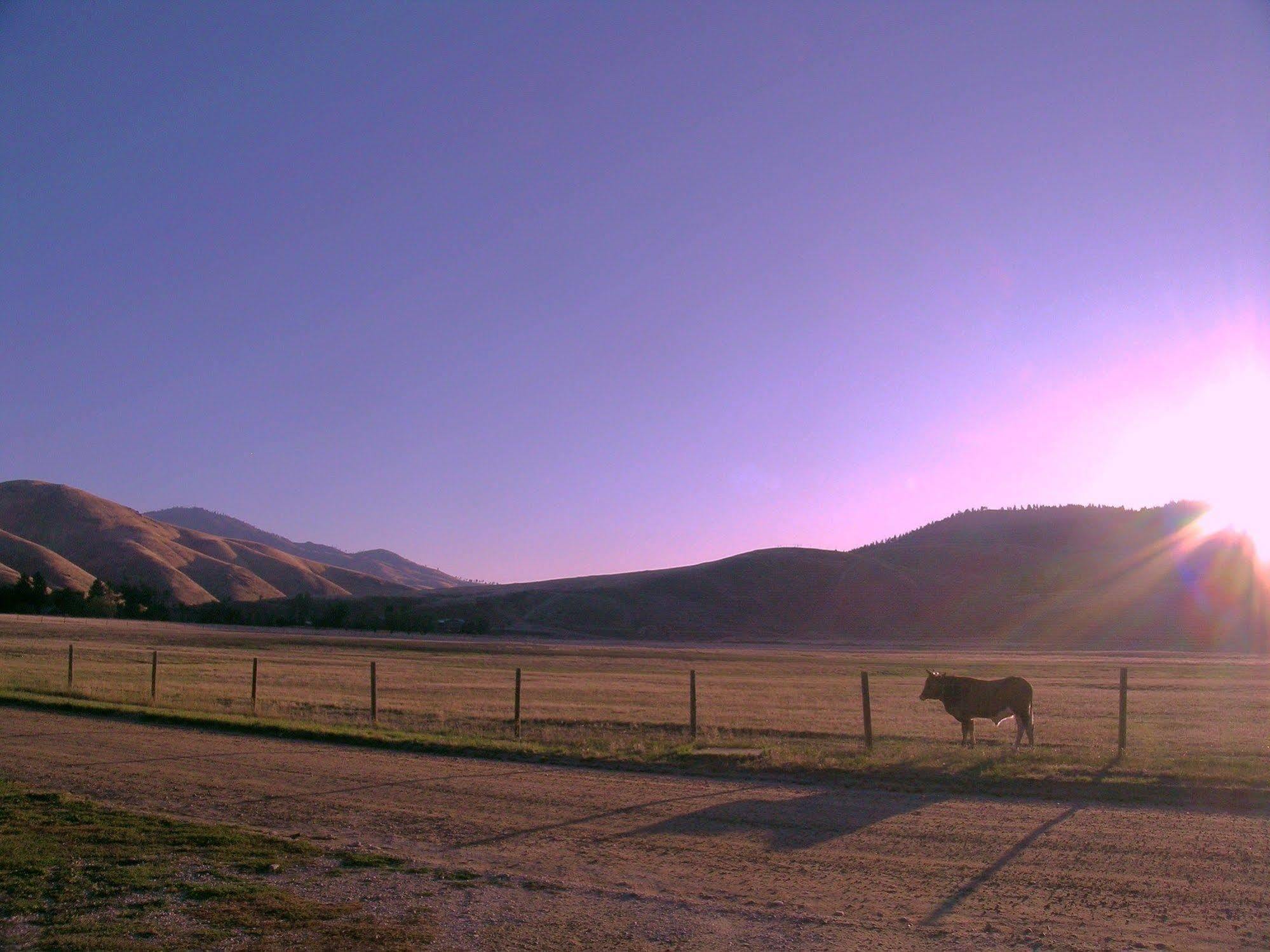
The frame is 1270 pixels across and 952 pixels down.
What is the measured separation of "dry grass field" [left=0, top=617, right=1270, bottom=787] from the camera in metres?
18.1

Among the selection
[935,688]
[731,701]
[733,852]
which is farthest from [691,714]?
[733,852]

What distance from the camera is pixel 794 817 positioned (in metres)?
12.9

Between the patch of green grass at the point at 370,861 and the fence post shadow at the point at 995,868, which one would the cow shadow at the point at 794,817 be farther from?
the patch of green grass at the point at 370,861

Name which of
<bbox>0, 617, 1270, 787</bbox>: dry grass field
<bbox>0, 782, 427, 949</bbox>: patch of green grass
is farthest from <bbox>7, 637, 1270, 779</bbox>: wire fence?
<bbox>0, 782, 427, 949</bbox>: patch of green grass

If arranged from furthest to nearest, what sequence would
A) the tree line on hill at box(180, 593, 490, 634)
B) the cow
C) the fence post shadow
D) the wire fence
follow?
the tree line on hill at box(180, 593, 490, 634)
the wire fence
the cow
the fence post shadow

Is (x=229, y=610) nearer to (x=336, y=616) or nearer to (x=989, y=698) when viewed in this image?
(x=336, y=616)

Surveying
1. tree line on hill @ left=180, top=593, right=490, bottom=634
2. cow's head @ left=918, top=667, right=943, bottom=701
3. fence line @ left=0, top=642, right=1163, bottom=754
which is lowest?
tree line on hill @ left=180, top=593, right=490, bottom=634

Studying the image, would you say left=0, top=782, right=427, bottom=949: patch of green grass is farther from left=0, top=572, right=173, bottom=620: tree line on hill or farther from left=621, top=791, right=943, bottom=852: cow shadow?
left=0, top=572, right=173, bottom=620: tree line on hill

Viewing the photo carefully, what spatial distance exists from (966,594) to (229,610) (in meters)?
105

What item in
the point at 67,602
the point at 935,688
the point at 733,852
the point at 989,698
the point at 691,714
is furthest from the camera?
the point at 67,602

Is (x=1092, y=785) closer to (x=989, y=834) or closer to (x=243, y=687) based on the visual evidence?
(x=989, y=834)

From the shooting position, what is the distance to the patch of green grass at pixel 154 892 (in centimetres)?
775

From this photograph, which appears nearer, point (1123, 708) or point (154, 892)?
point (154, 892)

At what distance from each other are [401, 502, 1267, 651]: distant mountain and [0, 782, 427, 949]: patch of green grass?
112444mm
